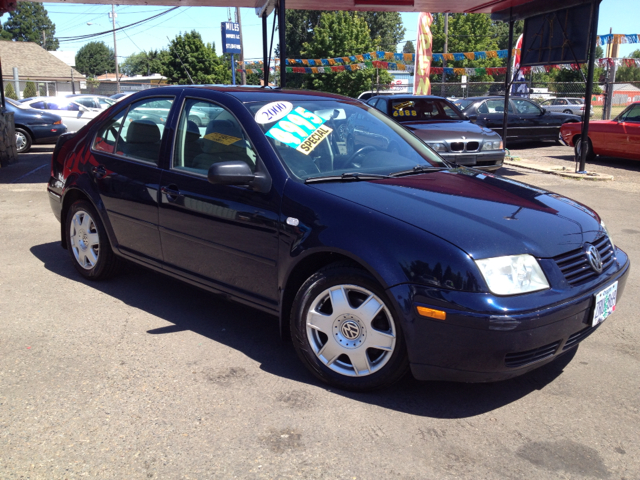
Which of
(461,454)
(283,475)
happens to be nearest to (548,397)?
(461,454)

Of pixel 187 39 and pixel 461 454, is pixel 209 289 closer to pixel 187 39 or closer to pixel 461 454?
pixel 461 454

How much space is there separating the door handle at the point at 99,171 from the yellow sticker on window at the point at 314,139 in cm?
181

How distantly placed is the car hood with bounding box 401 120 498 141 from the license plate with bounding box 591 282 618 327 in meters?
6.76

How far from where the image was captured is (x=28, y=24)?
104 meters

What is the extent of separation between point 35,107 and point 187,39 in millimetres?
41566

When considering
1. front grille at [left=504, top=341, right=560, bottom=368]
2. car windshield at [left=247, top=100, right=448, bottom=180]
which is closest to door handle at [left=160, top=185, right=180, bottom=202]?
car windshield at [left=247, top=100, right=448, bottom=180]

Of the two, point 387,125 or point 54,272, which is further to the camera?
point 54,272

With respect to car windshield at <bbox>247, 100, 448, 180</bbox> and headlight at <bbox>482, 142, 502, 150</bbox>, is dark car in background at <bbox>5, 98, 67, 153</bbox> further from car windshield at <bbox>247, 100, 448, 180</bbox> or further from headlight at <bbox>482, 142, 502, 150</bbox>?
car windshield at <bbox>247, 100, 448, 180</bbox>

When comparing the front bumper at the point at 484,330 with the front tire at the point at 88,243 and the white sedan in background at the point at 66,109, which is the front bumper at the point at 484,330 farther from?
the white sedan in background at the point at 66,109

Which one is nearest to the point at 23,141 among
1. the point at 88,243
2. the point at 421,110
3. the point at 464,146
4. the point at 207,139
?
the point at 421,110

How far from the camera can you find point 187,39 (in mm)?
55594

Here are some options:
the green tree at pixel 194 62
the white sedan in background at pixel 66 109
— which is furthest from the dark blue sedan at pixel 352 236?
the green tree at pixel 194 62

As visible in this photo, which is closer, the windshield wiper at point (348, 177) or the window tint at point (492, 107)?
the windshield wiper at point (348, 177)

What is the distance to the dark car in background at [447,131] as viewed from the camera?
385 inches
